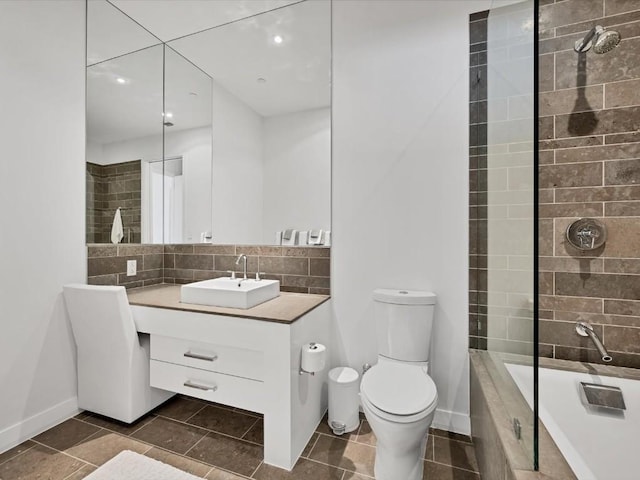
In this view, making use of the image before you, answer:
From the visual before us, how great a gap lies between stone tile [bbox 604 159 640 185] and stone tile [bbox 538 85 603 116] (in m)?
0.32

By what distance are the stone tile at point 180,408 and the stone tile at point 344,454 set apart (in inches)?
35.9

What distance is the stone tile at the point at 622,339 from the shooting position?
5.32 feet

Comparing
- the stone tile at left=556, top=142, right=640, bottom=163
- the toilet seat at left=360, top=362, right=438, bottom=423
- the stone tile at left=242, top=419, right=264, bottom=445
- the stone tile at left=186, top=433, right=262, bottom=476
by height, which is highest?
the stone tile at left=556, top=142, right=640, bottom=163

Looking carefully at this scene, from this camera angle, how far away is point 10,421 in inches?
69.2

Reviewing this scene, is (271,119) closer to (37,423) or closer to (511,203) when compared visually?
(511,203)

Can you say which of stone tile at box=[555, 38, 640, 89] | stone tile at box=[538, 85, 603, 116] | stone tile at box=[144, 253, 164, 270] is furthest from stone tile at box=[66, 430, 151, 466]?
stone tile at box=[555, 38, 640, 89]

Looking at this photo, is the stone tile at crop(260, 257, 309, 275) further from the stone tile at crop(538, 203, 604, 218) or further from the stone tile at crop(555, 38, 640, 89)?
the stone tile at crop(555, 38, 640, 89)

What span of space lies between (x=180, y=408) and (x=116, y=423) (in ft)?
1.22

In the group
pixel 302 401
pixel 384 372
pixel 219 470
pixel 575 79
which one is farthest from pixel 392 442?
pixel 575 79

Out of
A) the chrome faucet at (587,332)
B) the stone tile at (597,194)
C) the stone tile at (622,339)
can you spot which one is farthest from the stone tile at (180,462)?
the stone tile at (597,194)

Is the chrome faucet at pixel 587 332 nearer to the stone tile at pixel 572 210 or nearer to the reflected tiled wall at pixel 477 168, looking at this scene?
the reflected tiled wall at pixel 477 168

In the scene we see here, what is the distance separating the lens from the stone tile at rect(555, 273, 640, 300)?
1.62 m

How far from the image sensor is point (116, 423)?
6.51 ft

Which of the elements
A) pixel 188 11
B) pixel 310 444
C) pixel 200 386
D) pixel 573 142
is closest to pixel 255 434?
pixel 310 444
